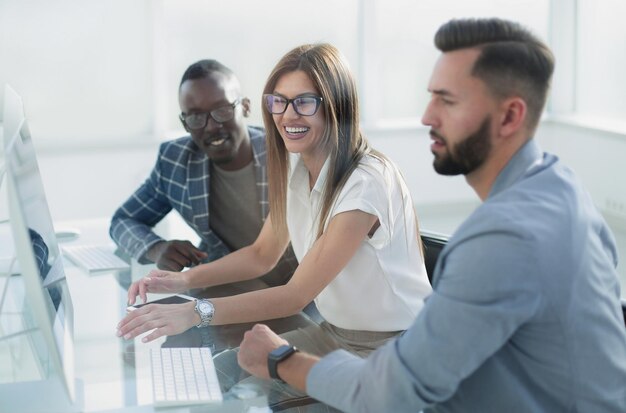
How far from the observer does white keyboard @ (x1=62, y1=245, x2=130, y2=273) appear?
263 cm

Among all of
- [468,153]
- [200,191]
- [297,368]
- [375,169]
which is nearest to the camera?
[468,153]

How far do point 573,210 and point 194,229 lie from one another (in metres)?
1.74

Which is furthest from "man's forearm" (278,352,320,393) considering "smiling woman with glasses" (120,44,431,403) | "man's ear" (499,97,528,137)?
"man's ear" (499,97,528,137)

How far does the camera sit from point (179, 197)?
2.88 m

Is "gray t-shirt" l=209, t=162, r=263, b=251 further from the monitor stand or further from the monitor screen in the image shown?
the monitor stand

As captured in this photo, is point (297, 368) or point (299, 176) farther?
point (299, 176)

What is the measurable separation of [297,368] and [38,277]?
463mm

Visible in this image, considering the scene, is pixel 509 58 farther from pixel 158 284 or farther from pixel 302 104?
pixel 158 284

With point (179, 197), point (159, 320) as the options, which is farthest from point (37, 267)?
point (179, 197)

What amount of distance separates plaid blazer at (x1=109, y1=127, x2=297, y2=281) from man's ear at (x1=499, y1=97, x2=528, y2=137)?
147 cm

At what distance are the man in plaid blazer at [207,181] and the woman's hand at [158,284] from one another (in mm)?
285

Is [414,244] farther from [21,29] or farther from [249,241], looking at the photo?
[21,29]

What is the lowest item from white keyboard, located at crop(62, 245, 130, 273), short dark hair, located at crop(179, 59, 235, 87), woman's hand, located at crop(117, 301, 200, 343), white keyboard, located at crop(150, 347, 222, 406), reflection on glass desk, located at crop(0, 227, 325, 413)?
white keyboard, located at crop(62, 245, 130, 273)

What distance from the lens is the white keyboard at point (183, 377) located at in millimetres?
1637
